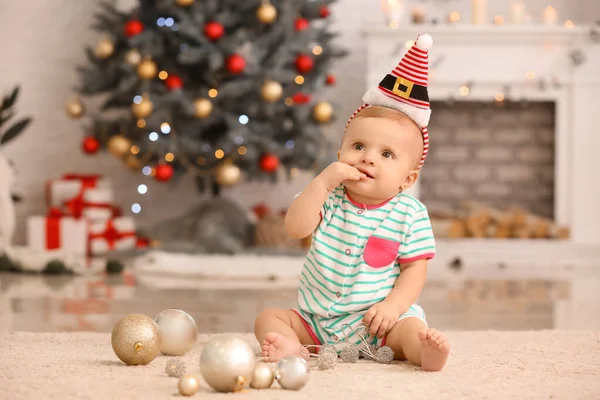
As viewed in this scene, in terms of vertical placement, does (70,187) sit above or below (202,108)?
below

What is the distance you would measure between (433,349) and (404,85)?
20.6 inches

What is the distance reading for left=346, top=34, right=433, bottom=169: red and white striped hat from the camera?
5.42ft

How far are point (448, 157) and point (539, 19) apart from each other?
38.6 inches

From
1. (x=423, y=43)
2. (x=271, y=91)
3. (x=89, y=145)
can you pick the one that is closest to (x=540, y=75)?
(x=271, y=91)

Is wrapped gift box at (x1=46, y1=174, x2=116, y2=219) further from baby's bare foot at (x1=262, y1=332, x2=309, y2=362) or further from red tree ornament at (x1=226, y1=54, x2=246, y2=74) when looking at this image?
baby's bare foot at (x1=262, y1=332, x2=309, y2=362)

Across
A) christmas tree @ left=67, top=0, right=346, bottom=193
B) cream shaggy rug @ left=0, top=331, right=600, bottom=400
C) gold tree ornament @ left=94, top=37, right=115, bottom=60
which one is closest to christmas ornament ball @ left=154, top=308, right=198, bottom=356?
cream shaggy rug @ left=0, top=331, right=600, bottom=400

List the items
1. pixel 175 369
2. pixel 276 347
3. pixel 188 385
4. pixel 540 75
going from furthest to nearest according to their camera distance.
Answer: pixel 540 75 < pixel 276 347 < pixel 175 369 < pixel 188 385

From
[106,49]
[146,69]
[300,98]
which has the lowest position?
[300,98]

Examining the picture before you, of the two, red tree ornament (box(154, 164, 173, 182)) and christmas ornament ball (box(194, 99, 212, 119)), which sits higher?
christmas ornament ball (box(194, 99, 212, 119))

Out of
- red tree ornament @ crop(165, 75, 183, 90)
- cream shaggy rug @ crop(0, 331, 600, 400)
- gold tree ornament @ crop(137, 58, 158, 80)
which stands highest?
gold tree ornament @ crop(137, 58, 158, 80)

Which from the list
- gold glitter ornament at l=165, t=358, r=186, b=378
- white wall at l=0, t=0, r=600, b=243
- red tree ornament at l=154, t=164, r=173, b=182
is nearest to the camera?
gold glitter ornament at l=165, t=358, r=186, b=378

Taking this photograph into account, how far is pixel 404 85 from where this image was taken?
166 cm

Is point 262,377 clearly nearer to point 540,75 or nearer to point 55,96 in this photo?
point 540,75

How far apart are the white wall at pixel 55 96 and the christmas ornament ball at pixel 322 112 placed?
71cm
